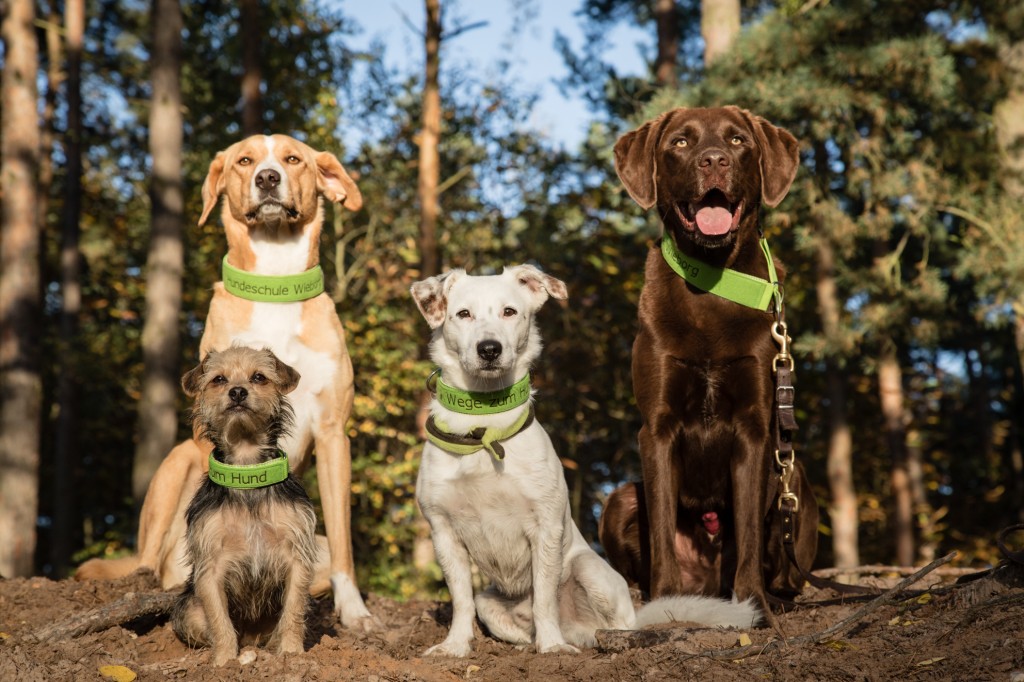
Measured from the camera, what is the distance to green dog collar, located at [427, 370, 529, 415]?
489 centimetres

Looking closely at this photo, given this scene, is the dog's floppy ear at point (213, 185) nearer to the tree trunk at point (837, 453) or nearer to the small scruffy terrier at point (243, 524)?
the small scruffy terrier at point (243, 524)

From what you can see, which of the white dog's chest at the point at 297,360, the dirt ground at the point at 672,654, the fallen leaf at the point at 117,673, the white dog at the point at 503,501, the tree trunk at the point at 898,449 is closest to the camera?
the dirt ground at the point at 672,654

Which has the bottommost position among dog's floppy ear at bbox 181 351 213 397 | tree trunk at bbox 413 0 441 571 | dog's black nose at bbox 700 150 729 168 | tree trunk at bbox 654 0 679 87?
dog's floppy ear at bbox 181 351 213 397

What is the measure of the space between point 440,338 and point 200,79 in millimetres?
17786

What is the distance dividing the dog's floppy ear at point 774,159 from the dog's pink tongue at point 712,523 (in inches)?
66.5

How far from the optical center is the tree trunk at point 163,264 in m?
12.9

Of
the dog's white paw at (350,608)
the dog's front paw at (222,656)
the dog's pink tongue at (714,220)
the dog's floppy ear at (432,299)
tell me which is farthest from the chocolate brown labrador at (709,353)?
the dog's front paw at (222,656)

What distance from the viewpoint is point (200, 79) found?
68.7 ft

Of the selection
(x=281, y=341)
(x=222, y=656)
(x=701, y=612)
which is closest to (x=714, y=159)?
(x=701, y=612)

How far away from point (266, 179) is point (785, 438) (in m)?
3.17

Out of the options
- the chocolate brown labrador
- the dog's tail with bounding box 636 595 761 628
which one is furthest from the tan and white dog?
the chocolate brown labrador

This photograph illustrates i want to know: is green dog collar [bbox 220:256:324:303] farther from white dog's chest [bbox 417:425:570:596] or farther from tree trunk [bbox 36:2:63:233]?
tree trunk [bbox 36:2:63:233]

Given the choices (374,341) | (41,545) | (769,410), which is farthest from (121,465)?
(769,410)

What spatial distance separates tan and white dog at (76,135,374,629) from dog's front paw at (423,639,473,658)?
89 centimetres
